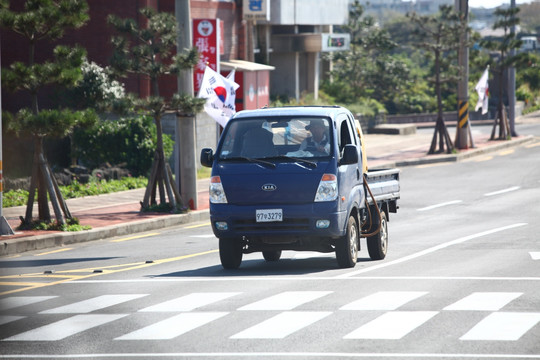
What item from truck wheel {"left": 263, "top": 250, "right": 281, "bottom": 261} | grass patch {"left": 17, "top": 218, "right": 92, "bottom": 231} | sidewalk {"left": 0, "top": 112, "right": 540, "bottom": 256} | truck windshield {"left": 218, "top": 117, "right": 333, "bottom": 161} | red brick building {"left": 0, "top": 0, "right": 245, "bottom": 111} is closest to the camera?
truck windshield {"left": 218, "top": 117, "right": 333, "bottom": 161}

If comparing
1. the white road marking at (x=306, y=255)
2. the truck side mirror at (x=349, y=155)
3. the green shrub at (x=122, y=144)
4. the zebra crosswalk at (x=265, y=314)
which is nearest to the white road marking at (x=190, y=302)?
the zebra crosswalk at (x=265, y=314)

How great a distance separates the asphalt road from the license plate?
2.55ft

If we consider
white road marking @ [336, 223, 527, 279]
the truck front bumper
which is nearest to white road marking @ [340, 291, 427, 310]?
white road marking @ [336, 223, 527, 279]

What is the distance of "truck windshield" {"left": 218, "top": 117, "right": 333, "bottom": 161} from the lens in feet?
49.0

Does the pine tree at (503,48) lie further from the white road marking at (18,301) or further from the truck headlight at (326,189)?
the white road marking at (18,301)

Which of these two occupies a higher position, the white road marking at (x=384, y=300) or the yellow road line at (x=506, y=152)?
the white road marking at (x=384, y=300)

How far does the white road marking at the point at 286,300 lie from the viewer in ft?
38.8

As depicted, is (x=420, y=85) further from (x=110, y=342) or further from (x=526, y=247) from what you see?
(x=110, y=342)

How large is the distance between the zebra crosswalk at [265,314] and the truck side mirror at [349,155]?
96.6 inches

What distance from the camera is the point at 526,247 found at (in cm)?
1828

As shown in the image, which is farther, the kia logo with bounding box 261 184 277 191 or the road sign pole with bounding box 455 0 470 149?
the road sign pole with bounding box 455 0 470 149

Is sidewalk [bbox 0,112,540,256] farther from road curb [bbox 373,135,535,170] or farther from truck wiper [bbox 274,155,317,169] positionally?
truck wiper [bbox 274,155,317,169]

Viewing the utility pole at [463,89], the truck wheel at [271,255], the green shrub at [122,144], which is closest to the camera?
the truck wheel at [271,255]

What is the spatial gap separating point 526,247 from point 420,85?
2035 inches
